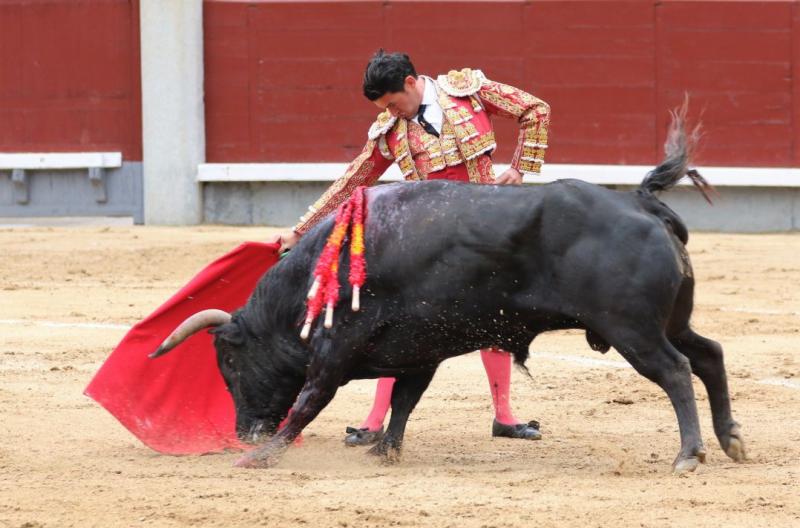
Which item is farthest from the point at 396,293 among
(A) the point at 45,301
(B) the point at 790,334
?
(A) the point at 45,301

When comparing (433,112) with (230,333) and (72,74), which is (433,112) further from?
(72,74)

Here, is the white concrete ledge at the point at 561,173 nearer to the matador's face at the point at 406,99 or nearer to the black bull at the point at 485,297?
the matador's face at the point at 406,99

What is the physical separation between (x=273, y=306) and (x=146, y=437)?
563 millimetres

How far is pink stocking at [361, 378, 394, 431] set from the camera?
15.3 ft

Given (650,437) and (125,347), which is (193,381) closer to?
(125,347)

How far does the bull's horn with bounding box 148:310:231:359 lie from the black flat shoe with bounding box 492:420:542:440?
2.86 ft

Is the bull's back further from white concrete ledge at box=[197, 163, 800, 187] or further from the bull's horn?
white concrete ledge at box=[197, 163, 800, 187]

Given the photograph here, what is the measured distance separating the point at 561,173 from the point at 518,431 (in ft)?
21.0

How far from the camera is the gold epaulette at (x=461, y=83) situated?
14.8ft

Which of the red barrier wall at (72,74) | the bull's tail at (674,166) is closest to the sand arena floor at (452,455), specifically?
the bull's tail at (674,166)

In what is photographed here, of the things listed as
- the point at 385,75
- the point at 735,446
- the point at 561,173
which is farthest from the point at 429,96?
the point at 561,173

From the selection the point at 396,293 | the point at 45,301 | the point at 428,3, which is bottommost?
the point at 45,301

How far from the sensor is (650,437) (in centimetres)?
451

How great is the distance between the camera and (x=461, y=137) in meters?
4.49
